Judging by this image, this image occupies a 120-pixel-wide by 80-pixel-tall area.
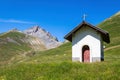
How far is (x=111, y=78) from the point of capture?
2320cm

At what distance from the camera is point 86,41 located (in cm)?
A: 4650

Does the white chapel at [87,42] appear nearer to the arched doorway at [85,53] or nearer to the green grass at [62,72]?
the arched doorway at [85,53]

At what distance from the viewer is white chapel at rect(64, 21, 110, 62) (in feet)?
149

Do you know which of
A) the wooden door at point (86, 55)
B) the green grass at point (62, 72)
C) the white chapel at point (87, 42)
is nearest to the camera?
the green grass at point (62, 72)

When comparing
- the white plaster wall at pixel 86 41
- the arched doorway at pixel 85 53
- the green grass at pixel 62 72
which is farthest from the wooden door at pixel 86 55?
the green grass at pixel 62 72

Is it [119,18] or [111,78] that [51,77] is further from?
[119,18]

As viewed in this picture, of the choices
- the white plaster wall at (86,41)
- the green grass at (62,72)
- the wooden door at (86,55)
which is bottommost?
the green grass at (62,72)

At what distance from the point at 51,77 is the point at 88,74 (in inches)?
121

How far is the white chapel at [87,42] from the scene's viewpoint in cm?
4550

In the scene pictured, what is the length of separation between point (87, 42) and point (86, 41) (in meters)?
0.24

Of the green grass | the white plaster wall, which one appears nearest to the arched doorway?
the white plaster wall

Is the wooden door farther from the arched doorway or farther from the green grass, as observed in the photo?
the green grass

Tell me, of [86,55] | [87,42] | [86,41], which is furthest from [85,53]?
[86,41]

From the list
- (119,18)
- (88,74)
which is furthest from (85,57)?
(119,18)
